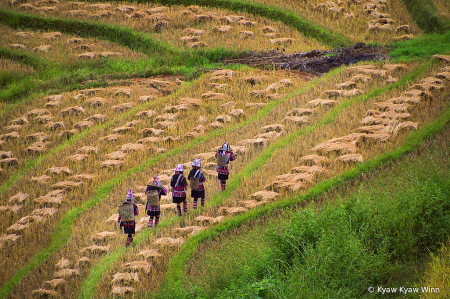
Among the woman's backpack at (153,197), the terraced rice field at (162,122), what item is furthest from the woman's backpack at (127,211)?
the terraced rice field at (162,122)

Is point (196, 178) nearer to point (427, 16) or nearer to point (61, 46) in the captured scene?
point (61, 46)

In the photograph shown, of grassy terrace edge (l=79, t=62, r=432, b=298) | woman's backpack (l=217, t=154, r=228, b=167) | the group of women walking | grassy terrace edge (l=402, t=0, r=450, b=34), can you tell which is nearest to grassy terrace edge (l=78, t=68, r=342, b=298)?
grassy terrace edge (l=79, t=62, r=432, b=298)

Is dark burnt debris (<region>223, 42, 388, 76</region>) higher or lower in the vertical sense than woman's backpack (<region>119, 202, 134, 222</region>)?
higher

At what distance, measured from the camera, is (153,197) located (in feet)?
30.1

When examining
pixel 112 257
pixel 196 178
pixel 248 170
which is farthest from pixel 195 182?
pixel 112 257

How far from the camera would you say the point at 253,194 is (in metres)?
9.78

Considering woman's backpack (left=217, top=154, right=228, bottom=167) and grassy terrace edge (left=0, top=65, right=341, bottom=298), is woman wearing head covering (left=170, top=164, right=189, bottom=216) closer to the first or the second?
woman's backpack (left=217, top=154, right=228, bottom=167)

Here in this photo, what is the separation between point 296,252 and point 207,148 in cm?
595

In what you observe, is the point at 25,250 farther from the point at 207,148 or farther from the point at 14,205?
the point at 207,148

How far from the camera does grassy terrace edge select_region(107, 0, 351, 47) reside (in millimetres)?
21328

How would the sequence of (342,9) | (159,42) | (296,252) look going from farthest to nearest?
(342,9), (159,42), (296,252)

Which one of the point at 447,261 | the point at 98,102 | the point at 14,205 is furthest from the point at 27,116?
the point at 447,261

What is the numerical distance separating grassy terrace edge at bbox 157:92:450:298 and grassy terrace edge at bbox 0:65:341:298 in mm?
3164

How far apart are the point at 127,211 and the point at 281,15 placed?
17082mm
